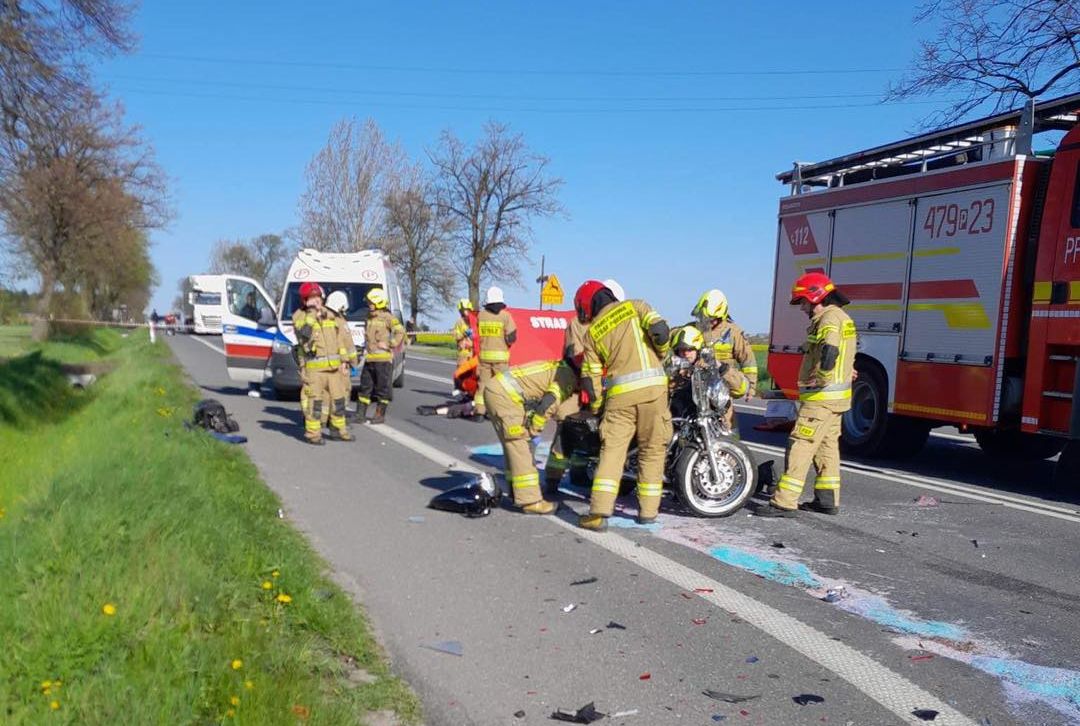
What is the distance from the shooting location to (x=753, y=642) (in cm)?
450

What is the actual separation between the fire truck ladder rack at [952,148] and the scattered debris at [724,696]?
7.40 m

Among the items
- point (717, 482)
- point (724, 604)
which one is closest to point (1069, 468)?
point (717, 482)

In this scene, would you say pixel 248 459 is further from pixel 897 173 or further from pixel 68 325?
pixel 68 325

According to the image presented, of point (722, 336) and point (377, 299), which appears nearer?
point (722, 336)

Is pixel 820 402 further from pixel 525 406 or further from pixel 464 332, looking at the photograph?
pixel 464 332

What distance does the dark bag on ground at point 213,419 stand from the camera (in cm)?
1106

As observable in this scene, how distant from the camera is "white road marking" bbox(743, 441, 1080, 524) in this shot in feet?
26.0

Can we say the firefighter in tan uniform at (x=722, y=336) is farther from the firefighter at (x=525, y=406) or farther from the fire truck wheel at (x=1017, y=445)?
the fire truck wheel at (x=1017, y=445)

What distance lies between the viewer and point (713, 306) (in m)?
8.39

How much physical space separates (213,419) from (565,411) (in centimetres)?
555

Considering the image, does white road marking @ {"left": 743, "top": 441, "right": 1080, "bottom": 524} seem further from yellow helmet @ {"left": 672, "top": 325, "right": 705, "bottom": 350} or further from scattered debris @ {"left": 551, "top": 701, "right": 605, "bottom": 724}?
scattered debris @ {"left": 551, "top": 701, "right": 605, "bottom": 724}

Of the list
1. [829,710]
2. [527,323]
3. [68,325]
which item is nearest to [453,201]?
→ [68,325]

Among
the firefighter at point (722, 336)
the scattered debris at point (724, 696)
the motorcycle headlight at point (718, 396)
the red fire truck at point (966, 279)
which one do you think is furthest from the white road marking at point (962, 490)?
the scattered debris at point (724, 696)

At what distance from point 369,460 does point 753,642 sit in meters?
5.97
